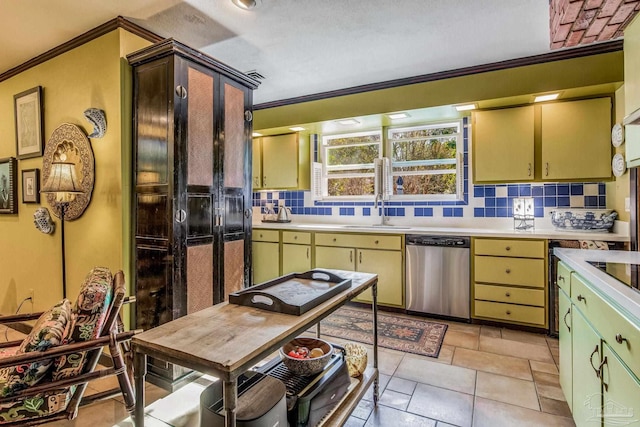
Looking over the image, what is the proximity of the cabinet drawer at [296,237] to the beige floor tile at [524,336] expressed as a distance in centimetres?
234

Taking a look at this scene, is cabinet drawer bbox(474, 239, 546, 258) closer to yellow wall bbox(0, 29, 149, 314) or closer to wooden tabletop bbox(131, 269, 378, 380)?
wooden tabletop bbox(131, 269, 378, 380)

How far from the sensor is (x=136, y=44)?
2.63 metres

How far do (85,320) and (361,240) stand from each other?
288cm

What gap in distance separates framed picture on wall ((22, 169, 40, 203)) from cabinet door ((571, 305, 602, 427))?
4354 mm

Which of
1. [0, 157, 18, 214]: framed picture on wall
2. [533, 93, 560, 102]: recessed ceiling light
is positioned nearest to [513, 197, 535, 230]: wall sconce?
[533, 93, 560, 102]: recessed ceiling light

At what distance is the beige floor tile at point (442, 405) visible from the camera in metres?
1.97

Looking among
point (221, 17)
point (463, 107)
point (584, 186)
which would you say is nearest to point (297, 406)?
point (221, 17)

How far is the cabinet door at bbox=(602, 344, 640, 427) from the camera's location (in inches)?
43.1

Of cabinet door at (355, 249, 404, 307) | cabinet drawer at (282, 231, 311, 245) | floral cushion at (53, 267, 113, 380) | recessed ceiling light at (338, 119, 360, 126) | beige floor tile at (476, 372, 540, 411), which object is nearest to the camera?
floral cushion at (53, 267, 113, 380)

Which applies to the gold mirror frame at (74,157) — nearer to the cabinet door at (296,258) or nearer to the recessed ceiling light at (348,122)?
the cabinet door at (296,258)

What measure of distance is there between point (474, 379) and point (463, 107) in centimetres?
264

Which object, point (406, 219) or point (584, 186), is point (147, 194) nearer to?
point (406, 219)

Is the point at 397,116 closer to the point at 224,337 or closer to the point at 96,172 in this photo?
the point at 96,172

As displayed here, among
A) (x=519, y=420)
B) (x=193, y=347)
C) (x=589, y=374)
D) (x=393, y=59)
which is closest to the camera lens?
(x=193, y=347)
